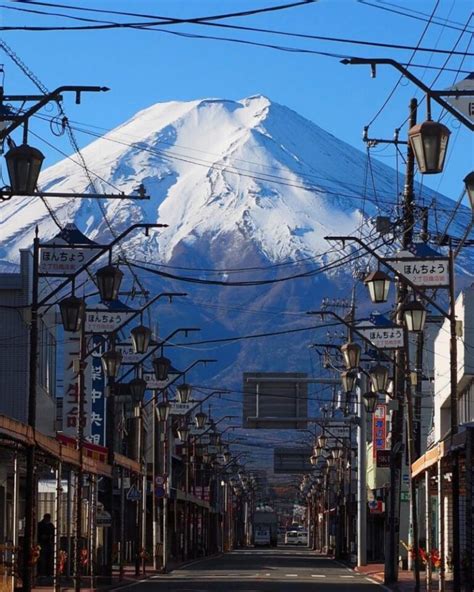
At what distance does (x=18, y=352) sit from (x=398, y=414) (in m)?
14.6

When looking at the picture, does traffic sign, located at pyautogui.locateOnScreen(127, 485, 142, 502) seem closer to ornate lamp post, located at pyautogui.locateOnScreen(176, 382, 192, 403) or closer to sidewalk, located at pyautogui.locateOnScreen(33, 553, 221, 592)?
sidewalk, located at pyautogui.locateOnScreen(33, 553, 221, 592)

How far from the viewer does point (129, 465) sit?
55219 mm

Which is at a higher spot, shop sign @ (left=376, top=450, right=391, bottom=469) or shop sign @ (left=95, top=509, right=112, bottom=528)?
shop sign @ (left=376, top=450, right=391, bottom=469)

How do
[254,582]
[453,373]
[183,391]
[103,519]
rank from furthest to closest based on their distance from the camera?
[183,391]
[254,582]
[103,519]
[453,373]

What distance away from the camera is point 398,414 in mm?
44969

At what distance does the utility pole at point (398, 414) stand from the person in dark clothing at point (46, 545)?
1007cm

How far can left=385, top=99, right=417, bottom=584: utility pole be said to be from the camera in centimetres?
4241

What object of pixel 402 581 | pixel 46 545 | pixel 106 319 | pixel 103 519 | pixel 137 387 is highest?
pixel 106 319

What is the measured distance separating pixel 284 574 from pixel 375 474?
27.7 meters

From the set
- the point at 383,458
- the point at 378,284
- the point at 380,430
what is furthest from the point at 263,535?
the point at 378,284

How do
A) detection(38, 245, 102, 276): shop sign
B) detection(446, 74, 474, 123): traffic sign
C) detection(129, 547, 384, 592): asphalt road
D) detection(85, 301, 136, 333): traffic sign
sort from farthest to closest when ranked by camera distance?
detection(129, 547, 384, 592): asphalt road < detection(85, 301, 136, 333): traffic sign < detection(38, 245, 102, 276): shop sign < detection(446, 74, 474, 123): traffic sign

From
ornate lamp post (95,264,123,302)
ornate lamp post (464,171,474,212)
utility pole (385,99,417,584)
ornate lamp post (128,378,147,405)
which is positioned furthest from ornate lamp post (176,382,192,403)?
ornate lamp post (464,171,474,212)

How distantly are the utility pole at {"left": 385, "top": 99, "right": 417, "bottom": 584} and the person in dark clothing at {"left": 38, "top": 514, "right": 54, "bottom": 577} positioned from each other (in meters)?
10.1

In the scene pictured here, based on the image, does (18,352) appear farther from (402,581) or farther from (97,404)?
(402,581)
